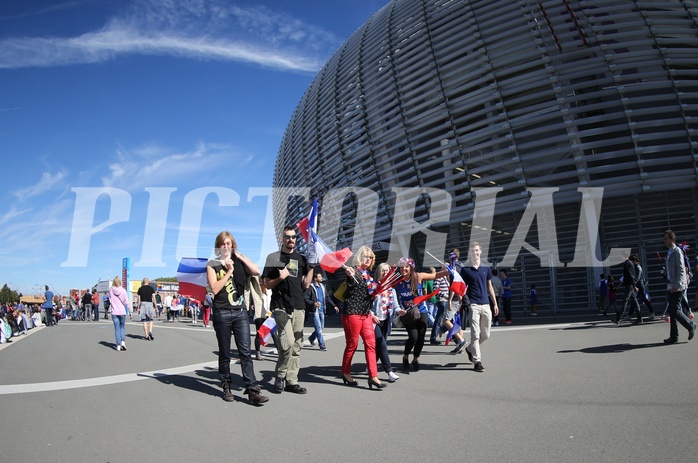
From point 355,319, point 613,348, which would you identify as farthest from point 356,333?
point 613,348

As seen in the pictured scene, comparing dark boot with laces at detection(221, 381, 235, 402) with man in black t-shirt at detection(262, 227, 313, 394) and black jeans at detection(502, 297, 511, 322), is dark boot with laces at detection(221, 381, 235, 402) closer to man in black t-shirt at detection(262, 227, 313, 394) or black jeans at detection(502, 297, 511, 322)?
man in black t-shirt at detection(262, 227, 313, 394)

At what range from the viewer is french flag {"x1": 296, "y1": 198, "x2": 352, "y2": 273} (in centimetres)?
598

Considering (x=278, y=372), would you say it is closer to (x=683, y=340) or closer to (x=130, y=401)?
(x=130, y=401)

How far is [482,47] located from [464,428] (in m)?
15.5

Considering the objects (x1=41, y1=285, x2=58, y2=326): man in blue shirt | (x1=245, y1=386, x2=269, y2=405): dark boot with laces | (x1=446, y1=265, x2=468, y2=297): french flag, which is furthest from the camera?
(x1=41, y1=285, x2=58, y2=326): man in blue shirt

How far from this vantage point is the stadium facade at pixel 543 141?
46.3 feet

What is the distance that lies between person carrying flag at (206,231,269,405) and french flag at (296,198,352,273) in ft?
3.26

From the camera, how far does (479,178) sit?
1591 centimetres

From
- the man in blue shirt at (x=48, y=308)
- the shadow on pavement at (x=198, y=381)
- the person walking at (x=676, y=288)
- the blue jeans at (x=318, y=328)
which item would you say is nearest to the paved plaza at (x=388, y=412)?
the shadow on pavement at (x=198, y=381)

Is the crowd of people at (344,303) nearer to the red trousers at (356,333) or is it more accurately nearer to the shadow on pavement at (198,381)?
the red trousers at (356,333)

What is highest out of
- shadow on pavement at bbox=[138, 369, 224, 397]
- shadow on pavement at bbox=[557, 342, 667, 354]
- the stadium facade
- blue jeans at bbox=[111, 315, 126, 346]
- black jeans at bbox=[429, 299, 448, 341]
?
the stadium facade

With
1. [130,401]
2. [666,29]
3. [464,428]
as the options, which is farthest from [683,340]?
[666,29]

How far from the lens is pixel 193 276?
21.4 ft

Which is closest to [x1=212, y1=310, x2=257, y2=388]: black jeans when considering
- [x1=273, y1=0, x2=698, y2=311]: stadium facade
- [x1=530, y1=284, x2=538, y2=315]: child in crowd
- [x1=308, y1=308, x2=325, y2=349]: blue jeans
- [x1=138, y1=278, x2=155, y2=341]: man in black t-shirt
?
[x1=308, y1=308, x2=325, y2=349]: blue jeans
